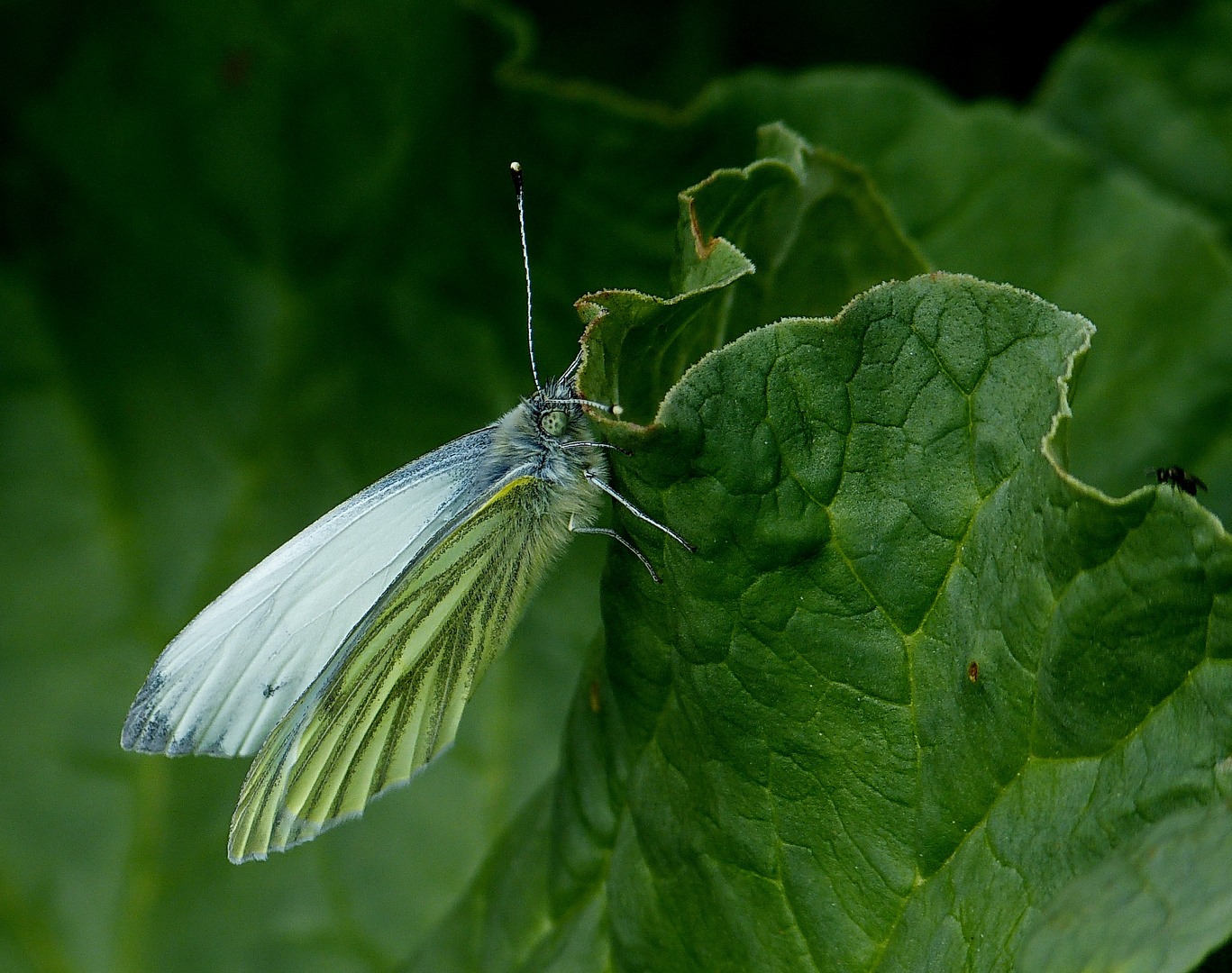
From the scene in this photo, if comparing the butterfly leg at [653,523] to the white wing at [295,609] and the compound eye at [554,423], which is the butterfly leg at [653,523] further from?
the white wing at [295,609]

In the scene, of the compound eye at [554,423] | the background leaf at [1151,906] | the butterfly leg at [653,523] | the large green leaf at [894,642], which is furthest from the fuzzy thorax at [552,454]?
the background leaf at [1151,906]

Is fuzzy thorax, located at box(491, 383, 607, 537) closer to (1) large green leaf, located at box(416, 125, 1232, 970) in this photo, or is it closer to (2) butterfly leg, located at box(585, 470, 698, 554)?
(2) butterfly leg, located at box(585, 470, 698, 554)

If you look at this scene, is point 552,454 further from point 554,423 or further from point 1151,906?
point 1151,906

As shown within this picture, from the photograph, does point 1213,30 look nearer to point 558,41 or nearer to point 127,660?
point 558,41

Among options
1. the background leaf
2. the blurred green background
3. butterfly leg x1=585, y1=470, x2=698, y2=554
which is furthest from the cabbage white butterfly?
the background leaf

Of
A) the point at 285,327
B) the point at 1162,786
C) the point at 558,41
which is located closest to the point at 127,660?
the point at 285,327

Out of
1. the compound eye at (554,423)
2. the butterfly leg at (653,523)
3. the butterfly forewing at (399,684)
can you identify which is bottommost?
the butterfly forewing at (399,684)

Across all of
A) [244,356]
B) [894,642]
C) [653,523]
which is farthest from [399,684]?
[894,642]
